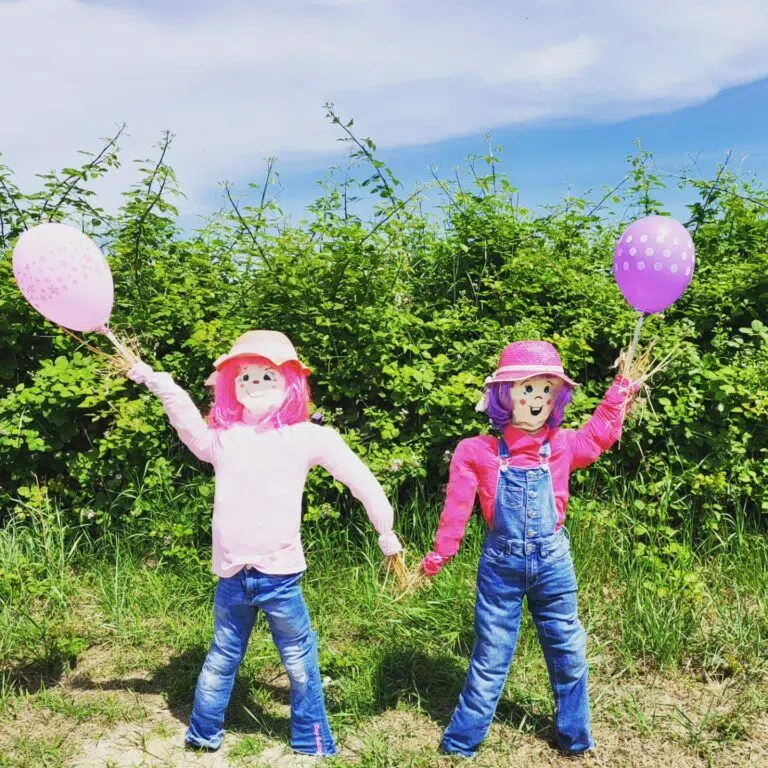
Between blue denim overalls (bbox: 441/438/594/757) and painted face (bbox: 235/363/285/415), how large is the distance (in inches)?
33.7

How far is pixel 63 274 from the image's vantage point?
9.60 ft

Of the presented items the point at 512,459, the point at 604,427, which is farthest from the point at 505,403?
the point at 604,427

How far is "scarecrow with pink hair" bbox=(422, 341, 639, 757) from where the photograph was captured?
113 inches

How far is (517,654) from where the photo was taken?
11.6ft

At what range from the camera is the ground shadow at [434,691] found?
3.23m

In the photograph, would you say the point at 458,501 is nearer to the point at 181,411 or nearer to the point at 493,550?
the point at 493,550

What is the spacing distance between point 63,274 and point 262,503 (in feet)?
3.64

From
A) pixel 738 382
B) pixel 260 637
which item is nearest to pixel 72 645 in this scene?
pixel 260 637

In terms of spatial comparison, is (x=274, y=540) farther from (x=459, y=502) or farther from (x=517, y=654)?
(x=517, y=654)

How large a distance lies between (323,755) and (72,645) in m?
1.33

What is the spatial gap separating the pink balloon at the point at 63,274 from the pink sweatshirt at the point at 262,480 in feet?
1.07

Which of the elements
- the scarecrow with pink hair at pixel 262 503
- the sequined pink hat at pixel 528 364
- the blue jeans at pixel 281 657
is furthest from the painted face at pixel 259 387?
the sequined pink hat at pixel 528 364

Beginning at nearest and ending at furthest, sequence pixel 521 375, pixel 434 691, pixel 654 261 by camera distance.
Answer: pixel 521 375 < pixel 654 261 < pixel 434 691

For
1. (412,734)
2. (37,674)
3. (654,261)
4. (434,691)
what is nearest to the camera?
(654,261)
